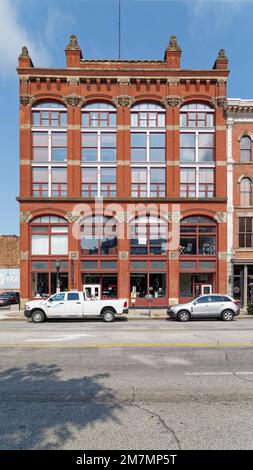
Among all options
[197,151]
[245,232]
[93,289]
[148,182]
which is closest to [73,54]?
[148,182]

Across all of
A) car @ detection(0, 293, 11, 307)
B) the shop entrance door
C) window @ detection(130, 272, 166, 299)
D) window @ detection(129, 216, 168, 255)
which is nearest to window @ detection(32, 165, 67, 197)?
window @ detection(129, 216, 168, 255)

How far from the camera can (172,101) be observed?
88.0 feet

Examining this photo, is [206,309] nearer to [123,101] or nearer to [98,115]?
[123,101]

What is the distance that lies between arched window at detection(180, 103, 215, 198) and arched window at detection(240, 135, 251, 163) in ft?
8.23

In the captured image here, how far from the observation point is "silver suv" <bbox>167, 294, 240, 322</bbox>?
60.8 feet

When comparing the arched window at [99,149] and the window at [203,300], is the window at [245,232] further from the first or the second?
the arched window at [99,149]

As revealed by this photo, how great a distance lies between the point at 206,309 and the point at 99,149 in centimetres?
1613

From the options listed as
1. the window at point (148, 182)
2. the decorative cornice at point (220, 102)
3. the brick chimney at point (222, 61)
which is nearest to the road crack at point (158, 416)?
the window at point (148, 182)

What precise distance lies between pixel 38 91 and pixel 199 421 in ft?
91.0

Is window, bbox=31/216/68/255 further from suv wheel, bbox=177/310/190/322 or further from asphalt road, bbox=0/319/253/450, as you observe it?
asphalt road, bbox=0/319/253/450

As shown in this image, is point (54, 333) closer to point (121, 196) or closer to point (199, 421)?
point (199, 421)

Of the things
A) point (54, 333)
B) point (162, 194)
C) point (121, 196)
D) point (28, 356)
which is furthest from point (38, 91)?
point (28, 356)

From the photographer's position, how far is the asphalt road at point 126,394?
183 inches

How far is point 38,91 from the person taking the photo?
2664 cm
